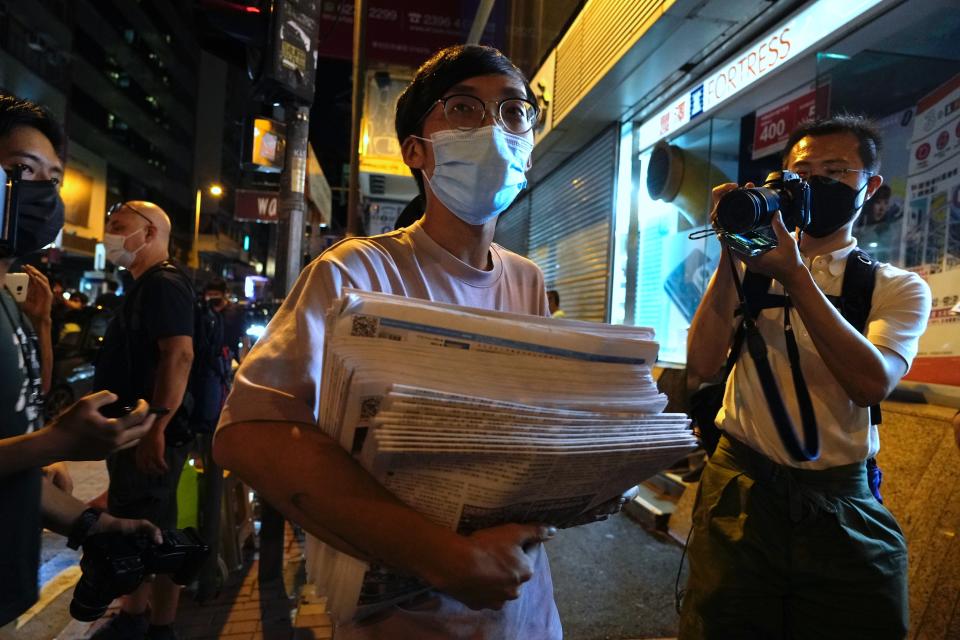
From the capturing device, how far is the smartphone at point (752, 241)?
157 centimetres

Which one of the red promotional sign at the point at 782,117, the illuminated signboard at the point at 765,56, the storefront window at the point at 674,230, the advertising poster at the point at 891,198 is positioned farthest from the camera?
the storefront window at the point at 674,230

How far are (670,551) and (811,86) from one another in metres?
3.82

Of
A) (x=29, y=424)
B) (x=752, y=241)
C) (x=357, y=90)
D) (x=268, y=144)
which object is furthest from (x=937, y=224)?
(x=357, y=90)

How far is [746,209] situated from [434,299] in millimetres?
900

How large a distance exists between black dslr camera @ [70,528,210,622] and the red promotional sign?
4.56 meters

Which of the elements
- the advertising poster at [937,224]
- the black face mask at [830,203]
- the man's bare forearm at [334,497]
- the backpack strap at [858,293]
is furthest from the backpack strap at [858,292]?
the advertising poster at [937,224]

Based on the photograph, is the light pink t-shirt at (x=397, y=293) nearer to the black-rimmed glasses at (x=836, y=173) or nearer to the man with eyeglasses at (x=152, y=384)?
the black-rimmed glasses at (x=836, y=173)

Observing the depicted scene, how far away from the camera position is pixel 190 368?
3.04 m

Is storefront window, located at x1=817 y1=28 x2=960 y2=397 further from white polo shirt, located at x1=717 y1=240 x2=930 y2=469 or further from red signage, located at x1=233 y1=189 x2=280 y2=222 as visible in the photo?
red signage, located at x1=233 y1=189 x2=280 y2=222

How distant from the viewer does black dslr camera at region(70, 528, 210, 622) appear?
1.76m

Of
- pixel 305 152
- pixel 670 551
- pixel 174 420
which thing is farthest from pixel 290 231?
pixel 670 551

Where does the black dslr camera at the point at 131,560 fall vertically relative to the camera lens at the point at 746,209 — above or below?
below

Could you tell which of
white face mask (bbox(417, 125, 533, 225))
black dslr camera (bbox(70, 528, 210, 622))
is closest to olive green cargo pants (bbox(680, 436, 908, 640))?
white face mask (bbox(417, 125, 533, 225))

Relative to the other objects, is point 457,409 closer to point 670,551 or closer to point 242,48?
point 670,551
